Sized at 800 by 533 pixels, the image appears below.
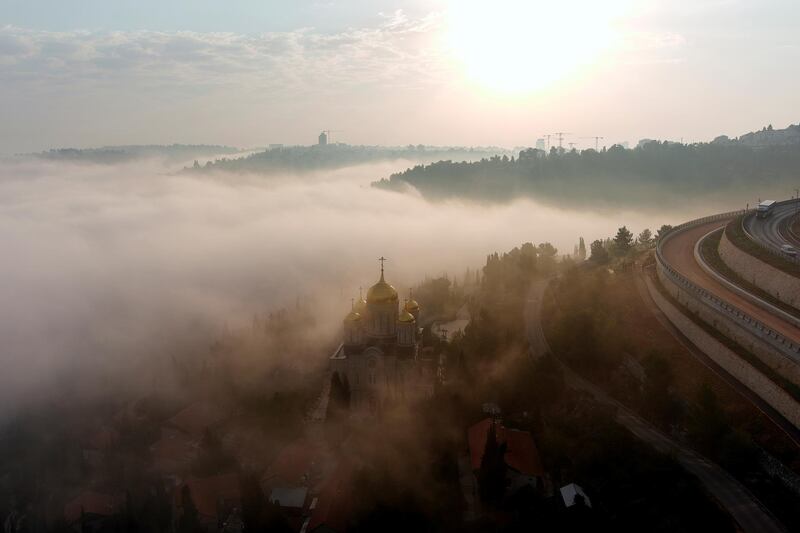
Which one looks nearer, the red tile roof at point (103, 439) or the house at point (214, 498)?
the house at point (214, 498)

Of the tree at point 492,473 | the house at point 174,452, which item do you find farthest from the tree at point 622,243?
the house at point 174,452

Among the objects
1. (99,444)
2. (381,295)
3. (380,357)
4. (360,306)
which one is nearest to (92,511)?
(99,444)

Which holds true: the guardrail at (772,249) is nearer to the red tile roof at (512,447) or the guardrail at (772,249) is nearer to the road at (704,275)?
the road at (704,275)

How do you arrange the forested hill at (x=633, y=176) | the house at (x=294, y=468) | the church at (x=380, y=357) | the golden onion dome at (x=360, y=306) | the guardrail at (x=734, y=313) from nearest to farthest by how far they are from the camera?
1. the guardrail at (x=734, y=313)
2. the house at (x=294, y=468)
3. the church at (x=380, y=357)
4. the golden onion dome at (x=360, y=306)
5. the forested hill at (x=633, y=176)

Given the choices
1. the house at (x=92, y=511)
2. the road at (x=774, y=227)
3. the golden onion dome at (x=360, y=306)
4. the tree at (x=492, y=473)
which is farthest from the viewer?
the road at (x=774, y=227)

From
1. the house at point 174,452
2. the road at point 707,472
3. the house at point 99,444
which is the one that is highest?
the road at point 707,472

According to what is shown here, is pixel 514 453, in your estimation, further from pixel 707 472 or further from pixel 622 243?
pixel 622 243

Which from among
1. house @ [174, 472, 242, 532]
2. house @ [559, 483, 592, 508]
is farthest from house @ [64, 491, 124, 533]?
house @ [559, 483, 592, 508]

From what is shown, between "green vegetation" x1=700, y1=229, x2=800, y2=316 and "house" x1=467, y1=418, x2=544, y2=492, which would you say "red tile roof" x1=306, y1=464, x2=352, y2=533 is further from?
"green vegetation" x1=700, y1=229, x2=800, y2=316
